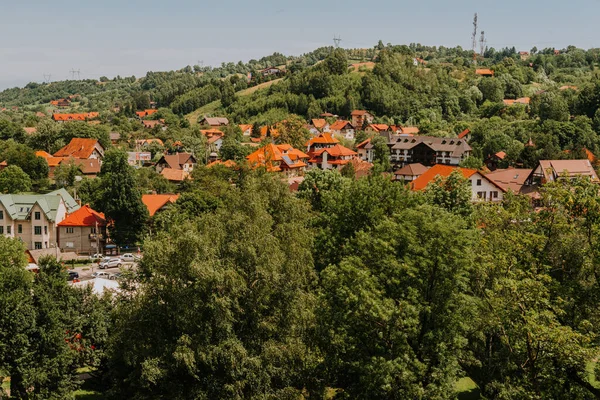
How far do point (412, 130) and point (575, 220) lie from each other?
296 ft

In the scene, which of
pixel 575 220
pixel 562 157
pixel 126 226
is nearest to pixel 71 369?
pixel 575 220

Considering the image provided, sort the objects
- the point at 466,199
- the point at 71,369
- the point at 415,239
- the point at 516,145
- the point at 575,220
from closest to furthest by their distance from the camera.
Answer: the point at 415,239 < the point at 575,220 < the point at 71,369 < the point at 466,199 < the point at 516,145

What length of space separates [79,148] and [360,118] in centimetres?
5927

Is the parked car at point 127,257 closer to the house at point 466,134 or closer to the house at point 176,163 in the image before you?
the house at point 176,163

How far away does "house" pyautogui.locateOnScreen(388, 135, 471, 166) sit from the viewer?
76.2 meters

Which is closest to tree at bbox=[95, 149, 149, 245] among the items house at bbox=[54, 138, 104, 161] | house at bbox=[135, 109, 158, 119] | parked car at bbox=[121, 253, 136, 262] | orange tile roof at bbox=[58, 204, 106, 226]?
orange tile roof at bbox=[58, 204, 106, 226]

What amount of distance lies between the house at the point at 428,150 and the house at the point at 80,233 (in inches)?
1841

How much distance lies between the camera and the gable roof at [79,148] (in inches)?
3004

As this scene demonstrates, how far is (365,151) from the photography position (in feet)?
287

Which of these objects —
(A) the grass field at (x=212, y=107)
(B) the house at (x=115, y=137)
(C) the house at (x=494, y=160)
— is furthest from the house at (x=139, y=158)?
(A) the grass field at (x=212, y=107)

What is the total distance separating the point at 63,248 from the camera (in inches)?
1893

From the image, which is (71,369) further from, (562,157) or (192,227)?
(562,157)

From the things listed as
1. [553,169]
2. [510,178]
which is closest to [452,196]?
[553,169]

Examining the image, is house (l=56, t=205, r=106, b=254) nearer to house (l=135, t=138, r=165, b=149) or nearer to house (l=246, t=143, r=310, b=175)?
house (l=246, t=143, r=310, b=175)
